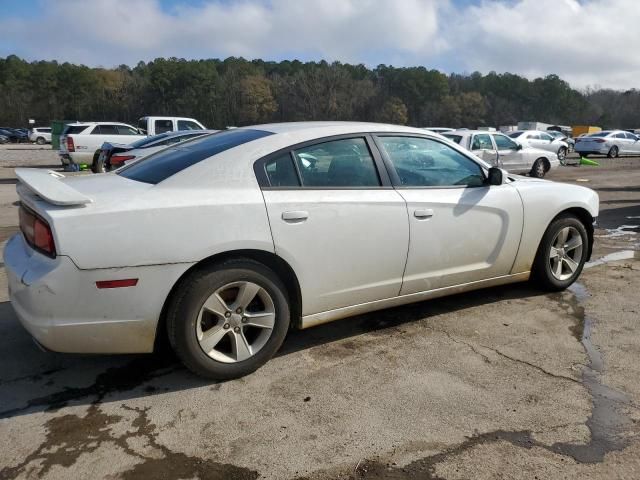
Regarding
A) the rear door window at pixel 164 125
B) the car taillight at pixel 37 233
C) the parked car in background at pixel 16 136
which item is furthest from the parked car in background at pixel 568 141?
the parked car in background at pixel 16 136

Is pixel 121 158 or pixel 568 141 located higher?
pixel 121 158

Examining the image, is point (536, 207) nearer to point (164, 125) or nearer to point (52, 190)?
point (52, 190)

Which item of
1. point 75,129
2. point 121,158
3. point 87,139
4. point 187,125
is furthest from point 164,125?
point 121,158

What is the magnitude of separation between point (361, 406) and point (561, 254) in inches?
106

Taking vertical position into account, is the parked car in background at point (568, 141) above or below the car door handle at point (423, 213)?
below

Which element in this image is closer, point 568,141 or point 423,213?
point 423,213

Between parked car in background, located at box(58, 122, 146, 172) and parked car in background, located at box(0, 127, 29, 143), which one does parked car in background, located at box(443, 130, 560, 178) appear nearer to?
parked car in background, located at box(58, 122, 146, 172)

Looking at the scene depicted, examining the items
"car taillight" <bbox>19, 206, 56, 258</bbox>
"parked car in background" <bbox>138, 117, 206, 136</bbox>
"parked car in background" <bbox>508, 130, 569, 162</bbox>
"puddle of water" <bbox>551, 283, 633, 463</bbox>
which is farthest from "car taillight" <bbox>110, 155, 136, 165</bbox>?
"parked car in background" <bbox>508, 130, 569, 162</bbox>

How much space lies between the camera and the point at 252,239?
3.11m

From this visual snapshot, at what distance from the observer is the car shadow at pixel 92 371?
9.96 feet

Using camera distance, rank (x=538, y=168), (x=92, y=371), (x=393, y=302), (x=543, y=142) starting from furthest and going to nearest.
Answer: (x=543, y=142), (x=538, y=168), (x=393, y=302), (x=92, y=371)

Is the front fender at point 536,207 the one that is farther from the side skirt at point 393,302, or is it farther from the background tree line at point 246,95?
the background tree line at point 246,95

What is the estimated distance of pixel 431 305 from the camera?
14.8 feet

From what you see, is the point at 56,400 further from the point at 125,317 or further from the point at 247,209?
the point at 247,209
